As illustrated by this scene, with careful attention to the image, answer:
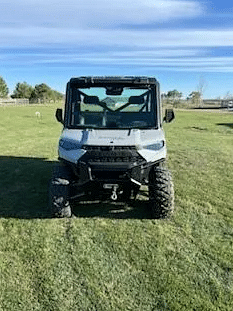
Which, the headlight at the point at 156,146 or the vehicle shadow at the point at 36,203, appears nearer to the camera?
the headlight at the point at 156,146

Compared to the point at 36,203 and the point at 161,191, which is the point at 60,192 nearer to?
the point at 36,203

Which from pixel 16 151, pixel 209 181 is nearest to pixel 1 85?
pixel 16 151

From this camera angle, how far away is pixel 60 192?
16.7ft

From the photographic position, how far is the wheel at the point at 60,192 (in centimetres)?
509

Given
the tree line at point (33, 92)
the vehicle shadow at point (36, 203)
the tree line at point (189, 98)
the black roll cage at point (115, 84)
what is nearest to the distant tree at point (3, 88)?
the tree line at point (33, 92)

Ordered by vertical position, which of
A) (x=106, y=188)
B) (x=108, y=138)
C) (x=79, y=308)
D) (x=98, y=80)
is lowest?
(x=79, y=308)

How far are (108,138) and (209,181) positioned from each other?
3.60 m

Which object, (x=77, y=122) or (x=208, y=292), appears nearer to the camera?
(x=208, y=292)

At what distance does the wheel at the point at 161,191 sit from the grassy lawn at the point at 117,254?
8.3 inches

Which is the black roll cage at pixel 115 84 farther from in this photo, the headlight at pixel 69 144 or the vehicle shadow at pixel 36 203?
the vehicle shadow at pixel 36 203

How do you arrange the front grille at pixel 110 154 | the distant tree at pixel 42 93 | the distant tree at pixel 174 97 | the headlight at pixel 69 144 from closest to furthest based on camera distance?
the front grille at pixel 110 154 < the headlight at pixel 69 144 < the distant tree at pixel 174 97 < the distant tree at pixel 42 93

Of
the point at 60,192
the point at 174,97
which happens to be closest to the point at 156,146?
the point at 60,192

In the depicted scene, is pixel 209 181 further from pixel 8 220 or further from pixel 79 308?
pixel 79 308

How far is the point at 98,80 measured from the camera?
546cm
